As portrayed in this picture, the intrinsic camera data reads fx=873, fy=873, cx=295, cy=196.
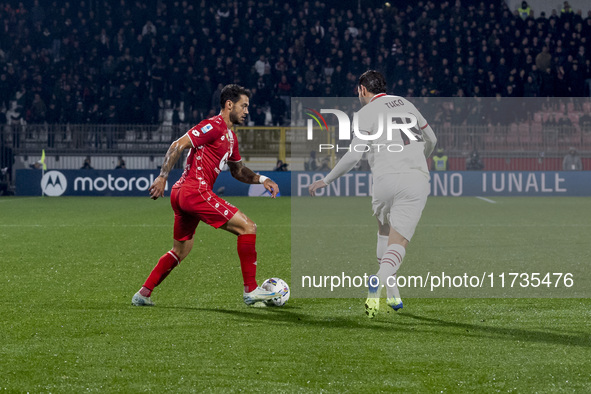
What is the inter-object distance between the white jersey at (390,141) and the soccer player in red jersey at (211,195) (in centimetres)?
77

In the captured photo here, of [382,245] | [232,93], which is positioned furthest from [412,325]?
[232,93]

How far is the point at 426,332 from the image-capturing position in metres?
6.03

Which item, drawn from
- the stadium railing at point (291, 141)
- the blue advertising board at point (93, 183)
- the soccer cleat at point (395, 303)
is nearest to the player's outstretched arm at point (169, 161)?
the soccer cleat at point (395, 303)

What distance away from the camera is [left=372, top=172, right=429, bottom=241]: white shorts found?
6559 millimetres

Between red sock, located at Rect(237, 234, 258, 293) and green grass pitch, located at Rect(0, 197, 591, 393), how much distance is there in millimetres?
245

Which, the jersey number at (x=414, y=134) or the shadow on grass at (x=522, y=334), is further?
the jersey number at (x=414, y=134)

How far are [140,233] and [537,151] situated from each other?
15.6 meters

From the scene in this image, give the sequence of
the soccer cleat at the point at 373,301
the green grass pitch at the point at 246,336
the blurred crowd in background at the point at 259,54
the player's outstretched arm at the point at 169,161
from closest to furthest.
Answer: the green grass pitch at the point at 246,336 < the soccer cleat at the point at 373,301 < the player's outstretched arm at the point at 169,161 < the blurred crowd in background at the point at 259,54

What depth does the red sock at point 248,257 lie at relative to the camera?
7.12 m

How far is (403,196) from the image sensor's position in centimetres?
657

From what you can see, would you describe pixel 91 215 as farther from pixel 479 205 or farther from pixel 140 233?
pixel 479 205

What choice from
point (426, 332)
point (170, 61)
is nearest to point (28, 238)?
point (426, 332)

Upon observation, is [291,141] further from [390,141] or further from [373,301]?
[373,301]

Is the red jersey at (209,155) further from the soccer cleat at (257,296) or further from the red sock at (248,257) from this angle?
the soccer cleat at (257,296)
